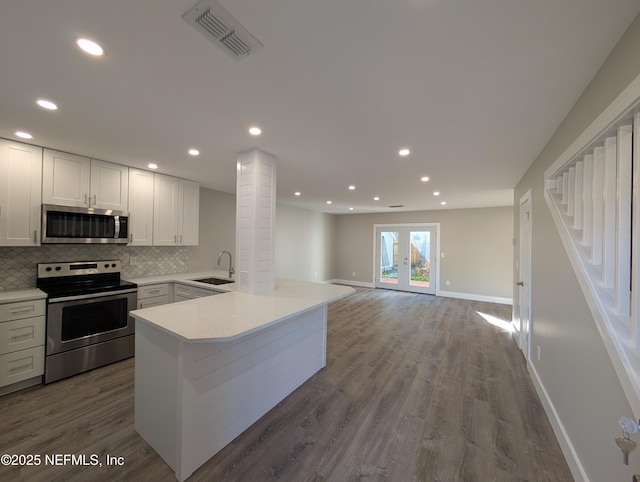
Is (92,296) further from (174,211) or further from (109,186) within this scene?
(174,211)

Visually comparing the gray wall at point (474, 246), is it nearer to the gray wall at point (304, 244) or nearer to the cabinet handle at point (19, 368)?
the gray wall at point (304, 244)

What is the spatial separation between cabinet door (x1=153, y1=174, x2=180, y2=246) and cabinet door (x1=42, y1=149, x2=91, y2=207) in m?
0.80

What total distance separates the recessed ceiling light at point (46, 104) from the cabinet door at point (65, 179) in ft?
4.05

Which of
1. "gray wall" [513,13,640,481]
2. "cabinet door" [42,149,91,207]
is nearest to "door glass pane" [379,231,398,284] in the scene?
"gray wall" [513,13,640,481]

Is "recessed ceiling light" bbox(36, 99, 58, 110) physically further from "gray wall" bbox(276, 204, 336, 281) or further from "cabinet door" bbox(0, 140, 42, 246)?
"gray wall" bbox(276, 204, 336, 281)

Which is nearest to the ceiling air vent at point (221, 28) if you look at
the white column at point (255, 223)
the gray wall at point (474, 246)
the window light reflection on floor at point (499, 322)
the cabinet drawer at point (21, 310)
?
the white column at point (255, 223)

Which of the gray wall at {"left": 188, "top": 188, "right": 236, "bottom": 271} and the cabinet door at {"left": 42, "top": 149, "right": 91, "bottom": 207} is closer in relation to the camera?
the cabinet door at {"left": 42, "top": 149, "right": 91, "bottom": 207}

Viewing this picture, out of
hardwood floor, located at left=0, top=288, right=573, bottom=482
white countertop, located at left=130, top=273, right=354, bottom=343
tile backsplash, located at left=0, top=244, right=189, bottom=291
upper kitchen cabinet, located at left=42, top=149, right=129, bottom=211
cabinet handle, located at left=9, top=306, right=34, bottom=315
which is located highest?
upper kitchen cabinet, located at left=42, top=149, right=129, bottom=211

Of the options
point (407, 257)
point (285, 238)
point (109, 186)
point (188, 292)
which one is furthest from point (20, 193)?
point (407, 257)

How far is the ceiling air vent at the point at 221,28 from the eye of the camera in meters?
1.08

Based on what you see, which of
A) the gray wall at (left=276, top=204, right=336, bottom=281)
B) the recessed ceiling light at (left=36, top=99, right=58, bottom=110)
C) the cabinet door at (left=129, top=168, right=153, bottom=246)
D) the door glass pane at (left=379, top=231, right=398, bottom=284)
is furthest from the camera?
the door glass pane at (left=379, top=231, right=398, bottom=284)

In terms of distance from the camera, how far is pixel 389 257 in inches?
321

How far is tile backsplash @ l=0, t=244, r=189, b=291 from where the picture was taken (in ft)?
9.05

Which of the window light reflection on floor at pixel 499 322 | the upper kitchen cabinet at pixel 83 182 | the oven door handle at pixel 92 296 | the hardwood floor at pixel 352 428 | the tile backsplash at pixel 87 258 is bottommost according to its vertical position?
the hardwood floor at pixel 352 428
